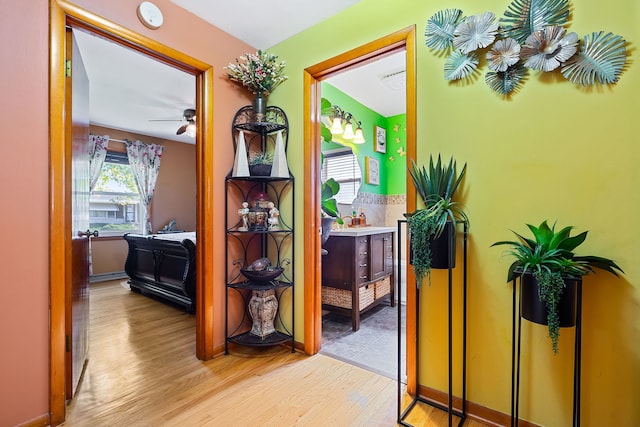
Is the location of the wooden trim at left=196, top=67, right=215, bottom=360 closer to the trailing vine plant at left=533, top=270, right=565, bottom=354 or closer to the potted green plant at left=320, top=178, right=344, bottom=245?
the potted green plant at left=320, top=178, right=344, bottom=245

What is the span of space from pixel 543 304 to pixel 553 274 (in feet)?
0.41

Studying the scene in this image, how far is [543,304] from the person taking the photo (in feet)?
3.63

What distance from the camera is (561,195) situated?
1324 mm

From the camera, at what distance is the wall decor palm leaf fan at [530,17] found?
129 cm

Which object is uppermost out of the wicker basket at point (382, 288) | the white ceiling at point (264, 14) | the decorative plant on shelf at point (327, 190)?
the white ceiling at point (264, 14)

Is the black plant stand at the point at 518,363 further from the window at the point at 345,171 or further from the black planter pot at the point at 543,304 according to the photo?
the window at the point at 345,171

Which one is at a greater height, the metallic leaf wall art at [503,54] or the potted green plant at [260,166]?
the metallic leaf wall art at [503,54]

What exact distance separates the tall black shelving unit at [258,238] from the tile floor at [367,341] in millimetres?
390

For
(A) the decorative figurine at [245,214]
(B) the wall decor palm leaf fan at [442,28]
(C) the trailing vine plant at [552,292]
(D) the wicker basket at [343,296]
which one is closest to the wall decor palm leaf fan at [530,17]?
(B) the wall decor palm leaf fan at [442,28]

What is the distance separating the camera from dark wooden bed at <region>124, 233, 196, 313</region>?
10.0 feet

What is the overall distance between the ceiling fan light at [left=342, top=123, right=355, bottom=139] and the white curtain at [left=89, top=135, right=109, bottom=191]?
4195 mm

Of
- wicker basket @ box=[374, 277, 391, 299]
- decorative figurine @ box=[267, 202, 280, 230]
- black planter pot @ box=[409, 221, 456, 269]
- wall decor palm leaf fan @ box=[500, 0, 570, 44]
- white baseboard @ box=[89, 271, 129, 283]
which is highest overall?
wall decor palm leaf fan @ box=[500, 0, 570, 44]

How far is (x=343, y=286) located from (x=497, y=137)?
5.92 ft

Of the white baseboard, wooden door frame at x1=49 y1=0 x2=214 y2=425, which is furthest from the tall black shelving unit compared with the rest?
the white baseboard
